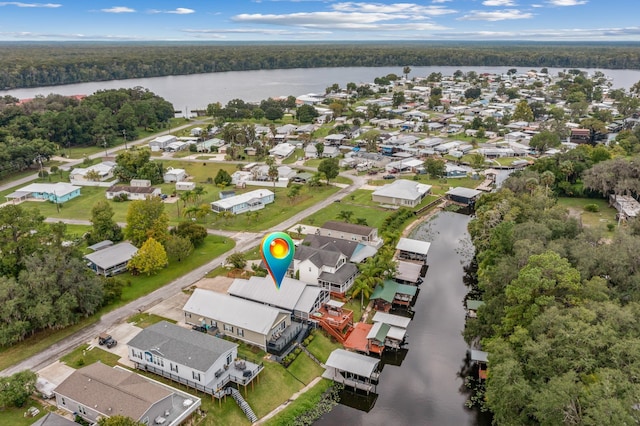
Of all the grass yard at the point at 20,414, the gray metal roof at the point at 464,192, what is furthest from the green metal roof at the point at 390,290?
the gray metal roof at the point at 464,192

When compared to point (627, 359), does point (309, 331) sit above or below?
below

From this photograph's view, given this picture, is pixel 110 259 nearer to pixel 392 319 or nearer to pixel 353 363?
pixel 353 363

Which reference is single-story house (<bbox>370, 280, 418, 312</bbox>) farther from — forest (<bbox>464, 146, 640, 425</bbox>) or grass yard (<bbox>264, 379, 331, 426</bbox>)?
grass yard (<bbox>264, 379, 331, 426</bbox>)

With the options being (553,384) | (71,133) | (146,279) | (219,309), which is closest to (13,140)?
(71,133)

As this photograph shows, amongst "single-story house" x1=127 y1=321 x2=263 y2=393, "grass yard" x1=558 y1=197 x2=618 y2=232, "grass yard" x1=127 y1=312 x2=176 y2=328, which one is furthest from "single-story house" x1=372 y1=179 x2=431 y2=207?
"single-story house" x1=127 y1=321 x2=263 y2=393

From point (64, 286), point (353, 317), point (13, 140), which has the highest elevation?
point (13, 140)

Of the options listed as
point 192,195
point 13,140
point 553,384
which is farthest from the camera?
point 13,140

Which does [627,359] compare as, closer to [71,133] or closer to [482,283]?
[482,283]

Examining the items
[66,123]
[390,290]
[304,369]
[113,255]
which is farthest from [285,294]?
[66,123]
